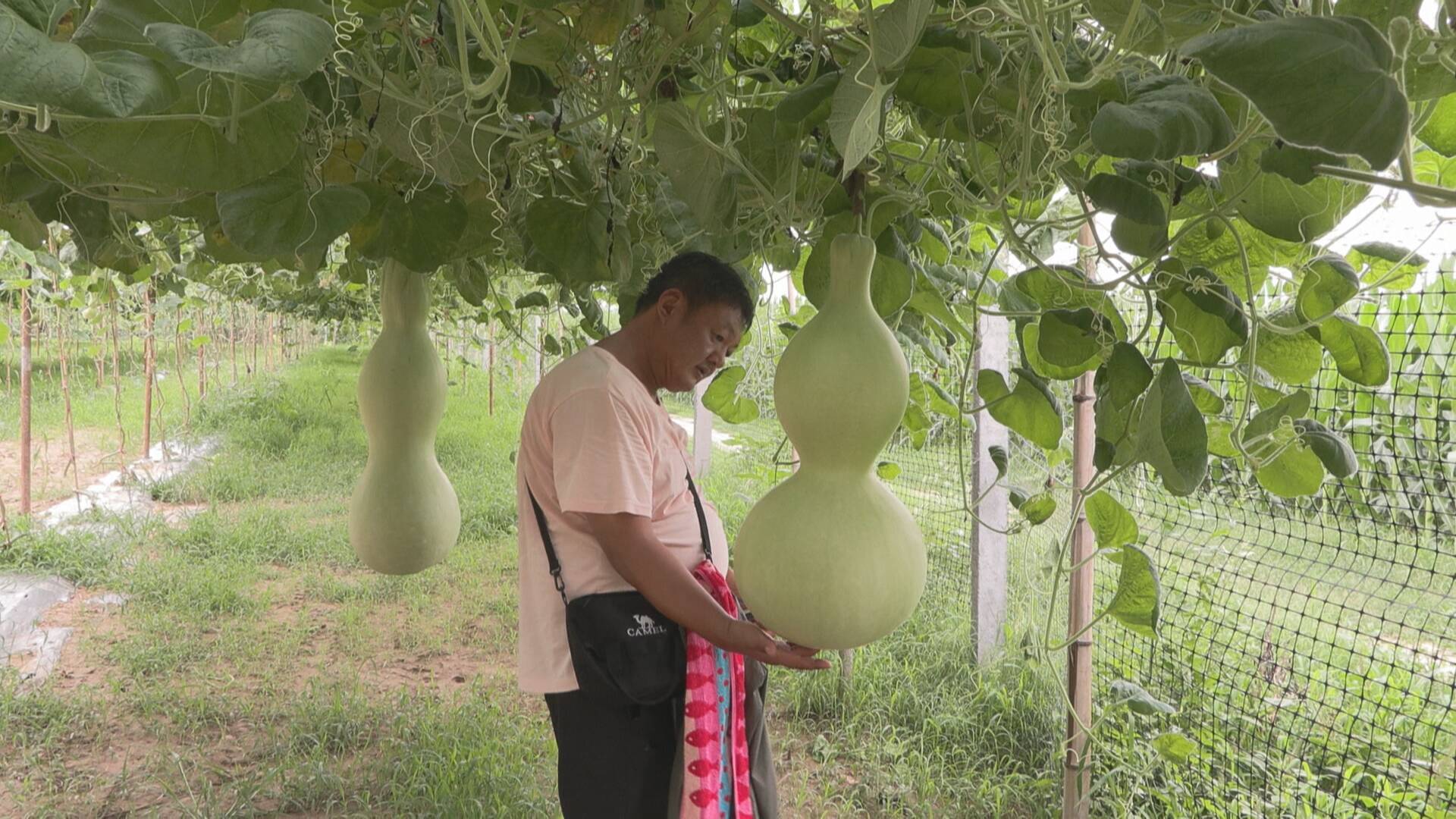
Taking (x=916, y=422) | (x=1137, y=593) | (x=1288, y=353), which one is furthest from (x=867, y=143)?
(x=916, y=422)

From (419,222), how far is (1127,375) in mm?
708

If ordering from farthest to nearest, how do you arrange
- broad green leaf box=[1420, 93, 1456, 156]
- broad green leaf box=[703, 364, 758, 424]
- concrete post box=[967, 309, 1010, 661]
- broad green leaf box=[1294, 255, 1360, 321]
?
concrete post box=[967, 309, 1010, 661] < broad green leaf box=[703, 364, 758, 424] < broad green leaf box=[1294, 255, 1360, 321] < broad green leaf box=[1420, 93, 1456, 156]

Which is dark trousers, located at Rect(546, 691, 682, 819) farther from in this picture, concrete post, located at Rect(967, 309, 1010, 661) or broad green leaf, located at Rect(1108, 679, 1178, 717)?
concrete post, located at Rect(967, 309, 1010, 661)

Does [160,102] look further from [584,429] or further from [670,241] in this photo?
[584,429]

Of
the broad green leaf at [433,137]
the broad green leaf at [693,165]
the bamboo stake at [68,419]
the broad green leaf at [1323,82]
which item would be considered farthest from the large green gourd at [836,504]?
the bamboo stake at [68,419]

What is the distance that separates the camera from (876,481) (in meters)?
0.88

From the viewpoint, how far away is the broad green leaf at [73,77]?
348 millimetres

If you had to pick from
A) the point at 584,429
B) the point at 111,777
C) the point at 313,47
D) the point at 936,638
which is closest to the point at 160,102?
the point at 313,47

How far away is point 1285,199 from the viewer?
0.66 m

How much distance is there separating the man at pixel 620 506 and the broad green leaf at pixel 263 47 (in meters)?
0.79

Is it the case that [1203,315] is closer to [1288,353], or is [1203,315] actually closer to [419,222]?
[1288,353]

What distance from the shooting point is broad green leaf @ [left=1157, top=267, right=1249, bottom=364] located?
76 centimetres

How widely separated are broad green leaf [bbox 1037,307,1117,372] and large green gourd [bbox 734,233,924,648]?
146 mm

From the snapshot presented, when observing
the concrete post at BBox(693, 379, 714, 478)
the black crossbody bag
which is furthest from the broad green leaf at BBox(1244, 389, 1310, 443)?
the concrete post at BBox(693, 379, 714, 478)
